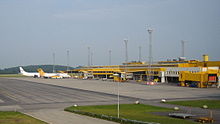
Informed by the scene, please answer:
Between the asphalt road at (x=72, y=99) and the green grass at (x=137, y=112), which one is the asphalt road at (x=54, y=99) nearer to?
→ the asphalt road at (x=72, y=99)

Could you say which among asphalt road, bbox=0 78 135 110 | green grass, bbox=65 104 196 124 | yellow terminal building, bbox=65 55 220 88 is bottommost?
asphalt road, bbox=0 78 135 110

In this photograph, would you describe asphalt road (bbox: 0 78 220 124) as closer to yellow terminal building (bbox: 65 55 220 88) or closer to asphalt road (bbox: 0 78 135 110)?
asphalt road (bbox: 0 78 135 110)

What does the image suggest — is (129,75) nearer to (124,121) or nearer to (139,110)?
(139,110)

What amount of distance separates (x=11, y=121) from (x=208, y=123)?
19.1 m

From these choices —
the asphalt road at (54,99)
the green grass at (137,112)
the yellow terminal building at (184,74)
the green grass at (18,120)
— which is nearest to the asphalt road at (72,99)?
the asphalt road at (54,99)

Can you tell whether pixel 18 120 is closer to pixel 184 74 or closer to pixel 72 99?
pixel 72 99

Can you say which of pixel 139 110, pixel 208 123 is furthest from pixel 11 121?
pixel 208 123

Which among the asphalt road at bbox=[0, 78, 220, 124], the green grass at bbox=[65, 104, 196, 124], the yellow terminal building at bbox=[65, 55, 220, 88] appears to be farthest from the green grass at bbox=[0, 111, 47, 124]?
the yellow terminal building at bbox=[65, 55, 220, 88]

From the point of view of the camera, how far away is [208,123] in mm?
29344

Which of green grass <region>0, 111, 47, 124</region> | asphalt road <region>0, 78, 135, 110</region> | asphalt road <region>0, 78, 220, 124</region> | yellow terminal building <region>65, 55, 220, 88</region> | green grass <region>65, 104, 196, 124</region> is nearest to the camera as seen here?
green grass <region>0, 111, 47, 124</region>

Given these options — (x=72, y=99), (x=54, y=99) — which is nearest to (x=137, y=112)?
(x=72, y=99)

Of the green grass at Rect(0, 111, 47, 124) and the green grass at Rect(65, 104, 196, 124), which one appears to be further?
the green grass at Rect(65, 104, 196, 124)

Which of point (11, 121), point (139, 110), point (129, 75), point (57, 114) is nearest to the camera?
point (11, 121)

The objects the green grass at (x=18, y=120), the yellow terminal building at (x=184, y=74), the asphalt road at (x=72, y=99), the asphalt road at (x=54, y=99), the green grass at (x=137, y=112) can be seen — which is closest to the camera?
the green grass at (x=18, y=120)
